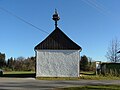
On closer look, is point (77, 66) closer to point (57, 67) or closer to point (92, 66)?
point (57, 67)

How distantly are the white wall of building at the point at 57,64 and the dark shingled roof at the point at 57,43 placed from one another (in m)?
0.66

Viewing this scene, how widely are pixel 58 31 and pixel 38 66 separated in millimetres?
5339

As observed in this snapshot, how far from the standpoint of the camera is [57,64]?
38.4 metres

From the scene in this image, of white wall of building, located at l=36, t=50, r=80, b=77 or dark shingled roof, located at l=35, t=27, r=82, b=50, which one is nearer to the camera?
white wall of building, located at l=36, t=50, r=80, b=77

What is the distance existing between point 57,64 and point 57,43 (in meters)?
2.79

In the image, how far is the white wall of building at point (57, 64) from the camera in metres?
38.2

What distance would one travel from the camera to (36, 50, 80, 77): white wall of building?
38.2 m

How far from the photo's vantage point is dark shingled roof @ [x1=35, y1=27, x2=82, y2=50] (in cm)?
3884

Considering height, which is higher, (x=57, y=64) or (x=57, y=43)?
(x=57, y=43)

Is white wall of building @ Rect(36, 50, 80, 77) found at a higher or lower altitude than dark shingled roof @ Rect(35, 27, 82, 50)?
lower

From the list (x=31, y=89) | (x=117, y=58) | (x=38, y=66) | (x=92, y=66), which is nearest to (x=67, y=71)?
(x=38, y=66)

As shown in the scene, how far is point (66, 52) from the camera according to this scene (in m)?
38.7

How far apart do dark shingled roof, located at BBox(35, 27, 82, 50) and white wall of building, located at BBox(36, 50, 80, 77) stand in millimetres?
656

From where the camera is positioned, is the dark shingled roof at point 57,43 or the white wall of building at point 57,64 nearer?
the white wall of building at point 57,64
